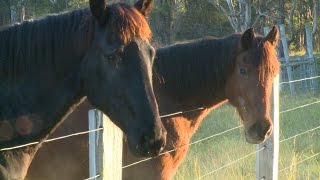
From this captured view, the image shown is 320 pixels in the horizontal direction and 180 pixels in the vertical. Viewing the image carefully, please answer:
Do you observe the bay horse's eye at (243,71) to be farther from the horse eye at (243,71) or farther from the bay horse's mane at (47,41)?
the bay horse's mane at (47,41)

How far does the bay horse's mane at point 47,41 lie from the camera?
3.32m

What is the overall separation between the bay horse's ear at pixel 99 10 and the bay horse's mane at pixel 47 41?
44 millimetres

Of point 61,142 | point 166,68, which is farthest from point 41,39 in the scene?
point 166,68

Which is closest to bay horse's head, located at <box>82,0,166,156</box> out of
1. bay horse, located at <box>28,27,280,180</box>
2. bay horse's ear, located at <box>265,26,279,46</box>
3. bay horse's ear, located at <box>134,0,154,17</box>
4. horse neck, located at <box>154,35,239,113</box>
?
bay horse's ear, located at <box>134,0,154,17</box>

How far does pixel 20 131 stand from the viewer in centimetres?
332

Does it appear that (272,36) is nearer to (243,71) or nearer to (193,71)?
(243,71)

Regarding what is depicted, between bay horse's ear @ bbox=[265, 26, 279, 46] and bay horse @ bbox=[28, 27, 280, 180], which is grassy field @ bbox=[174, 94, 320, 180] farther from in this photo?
bay horse's ear @ bbox=[265, 26, 279, 46]

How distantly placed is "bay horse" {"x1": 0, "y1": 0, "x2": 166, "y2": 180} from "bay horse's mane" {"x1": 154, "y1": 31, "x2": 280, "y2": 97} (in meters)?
1.77

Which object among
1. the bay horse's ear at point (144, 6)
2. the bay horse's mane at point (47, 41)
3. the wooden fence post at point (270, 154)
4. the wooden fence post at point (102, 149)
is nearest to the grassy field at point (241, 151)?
the wooden fence post at point (270, 154)

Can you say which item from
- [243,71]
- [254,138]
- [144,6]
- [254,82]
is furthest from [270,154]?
[144,6]

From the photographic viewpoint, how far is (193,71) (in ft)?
17.2

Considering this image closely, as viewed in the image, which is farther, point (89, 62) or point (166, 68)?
point (166, 68)

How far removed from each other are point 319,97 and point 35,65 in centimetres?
1320

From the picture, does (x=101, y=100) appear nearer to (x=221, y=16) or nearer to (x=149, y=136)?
(x=149, y=136)
